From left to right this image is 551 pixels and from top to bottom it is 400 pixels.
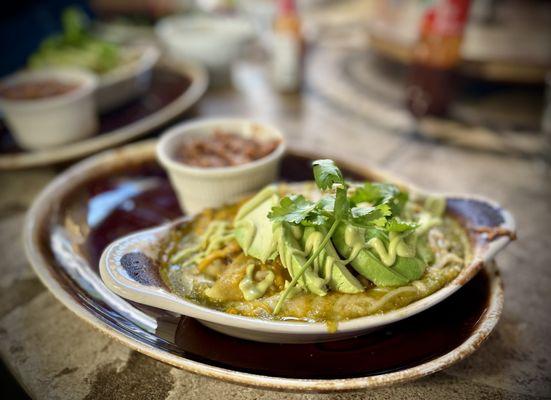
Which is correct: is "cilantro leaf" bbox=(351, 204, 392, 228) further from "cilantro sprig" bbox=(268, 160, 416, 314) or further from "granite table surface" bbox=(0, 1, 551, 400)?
"granite table surface" bbox=(0, 1, 551, 400)

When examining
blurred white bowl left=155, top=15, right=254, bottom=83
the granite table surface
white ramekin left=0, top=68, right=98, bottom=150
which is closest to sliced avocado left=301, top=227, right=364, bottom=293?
the granite table surface

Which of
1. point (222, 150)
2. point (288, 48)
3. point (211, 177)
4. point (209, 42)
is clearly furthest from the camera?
point (209, 42)

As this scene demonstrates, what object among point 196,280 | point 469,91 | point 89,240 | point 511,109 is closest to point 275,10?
point 469,91

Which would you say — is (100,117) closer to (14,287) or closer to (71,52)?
(71,52)

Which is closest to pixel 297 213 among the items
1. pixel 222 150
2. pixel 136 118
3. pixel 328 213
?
pixel 328 213

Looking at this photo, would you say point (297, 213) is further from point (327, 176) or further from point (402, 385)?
point (402, 385)

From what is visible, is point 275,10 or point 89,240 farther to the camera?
point 275,10
